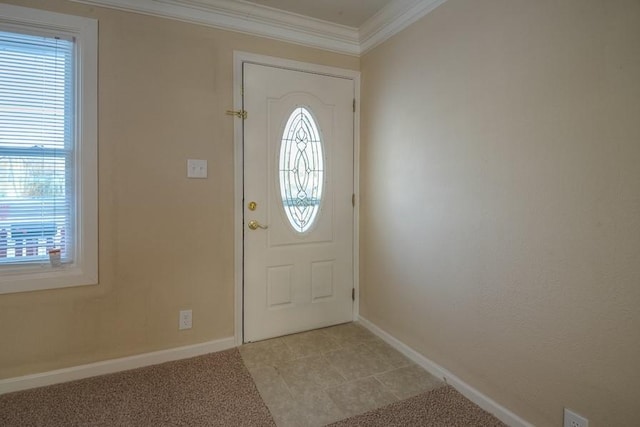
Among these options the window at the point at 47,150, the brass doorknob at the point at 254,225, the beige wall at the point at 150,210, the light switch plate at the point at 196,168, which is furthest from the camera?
the brass doorknob at the point at 254,225

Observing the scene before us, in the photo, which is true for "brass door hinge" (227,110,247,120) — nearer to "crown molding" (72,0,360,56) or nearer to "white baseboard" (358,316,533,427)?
"crown molding" (72,0,360,56)

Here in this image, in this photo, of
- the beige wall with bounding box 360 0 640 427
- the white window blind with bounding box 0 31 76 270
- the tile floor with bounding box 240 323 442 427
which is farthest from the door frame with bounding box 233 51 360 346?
the white window blind with bounding box 0 31 76 270

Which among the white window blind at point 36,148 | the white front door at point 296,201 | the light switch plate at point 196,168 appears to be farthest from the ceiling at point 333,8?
the white window blind at point 36,148

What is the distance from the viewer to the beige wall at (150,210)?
2098mm

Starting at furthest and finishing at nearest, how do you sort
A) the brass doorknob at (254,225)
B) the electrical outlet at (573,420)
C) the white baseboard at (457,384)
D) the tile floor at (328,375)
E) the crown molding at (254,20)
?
the brass doorknob at (254,225) → the crown molding at (254,20) → the tile floor at (328,375) → the white baseboard at (457,384) → the electrical outlet at (573,420)

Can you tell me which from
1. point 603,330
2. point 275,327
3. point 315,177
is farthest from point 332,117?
point 603,330

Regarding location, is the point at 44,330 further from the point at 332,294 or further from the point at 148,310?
the point at 332,294

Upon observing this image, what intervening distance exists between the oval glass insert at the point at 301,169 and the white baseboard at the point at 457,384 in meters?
1.14

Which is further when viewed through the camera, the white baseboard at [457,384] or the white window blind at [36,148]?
the white window blind at [36,148]

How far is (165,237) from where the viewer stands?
7.68 ft

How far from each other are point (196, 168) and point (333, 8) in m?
1.57

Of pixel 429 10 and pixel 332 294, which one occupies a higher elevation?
pixel 429 10

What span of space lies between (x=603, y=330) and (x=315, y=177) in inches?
80.5

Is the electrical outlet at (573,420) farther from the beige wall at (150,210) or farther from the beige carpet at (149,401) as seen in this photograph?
the beige wall at (150,210)
